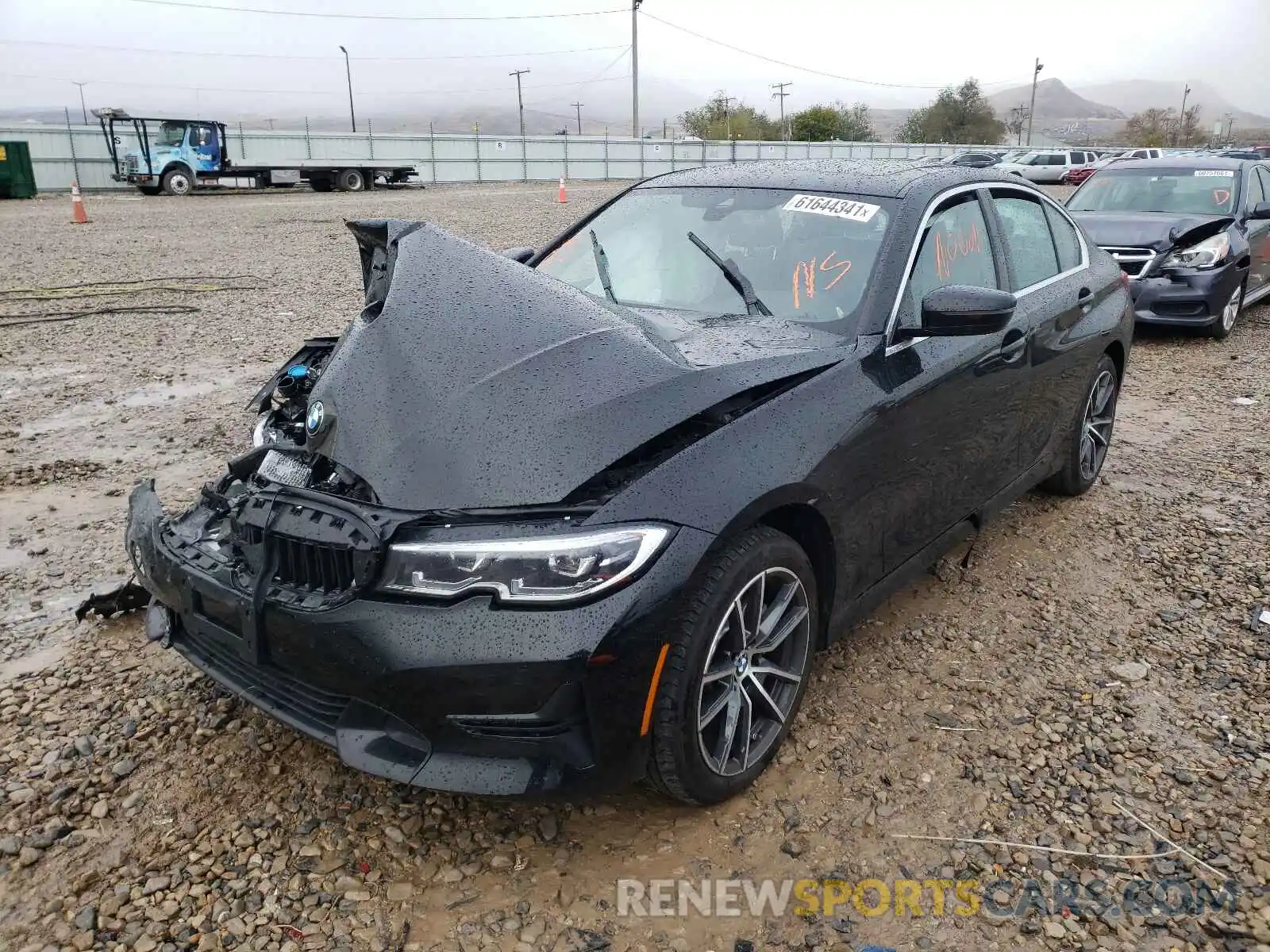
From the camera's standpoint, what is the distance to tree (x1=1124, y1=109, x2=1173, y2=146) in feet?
303

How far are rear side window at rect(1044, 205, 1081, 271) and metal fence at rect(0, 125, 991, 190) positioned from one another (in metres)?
31.9

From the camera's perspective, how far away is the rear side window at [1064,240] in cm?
449

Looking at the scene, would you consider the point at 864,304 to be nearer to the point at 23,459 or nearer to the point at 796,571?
the point at 796,571

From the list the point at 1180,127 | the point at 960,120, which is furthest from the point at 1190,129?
the point at 960,120

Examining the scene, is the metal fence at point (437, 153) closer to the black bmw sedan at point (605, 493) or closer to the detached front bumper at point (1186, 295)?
the detached front bumper at point (1186, 295)

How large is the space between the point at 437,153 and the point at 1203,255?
1452 inches

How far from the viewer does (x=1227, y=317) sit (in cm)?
900

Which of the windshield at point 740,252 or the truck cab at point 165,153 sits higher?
the truck cab at point 165,153

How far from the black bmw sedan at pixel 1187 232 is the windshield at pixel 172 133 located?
28651mm

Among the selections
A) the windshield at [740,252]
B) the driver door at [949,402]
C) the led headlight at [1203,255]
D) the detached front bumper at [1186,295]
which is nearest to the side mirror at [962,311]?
the driver door at [949,402]

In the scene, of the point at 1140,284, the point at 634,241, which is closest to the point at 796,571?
the point at 634,241

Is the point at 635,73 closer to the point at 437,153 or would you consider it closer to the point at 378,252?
the point at 437,153

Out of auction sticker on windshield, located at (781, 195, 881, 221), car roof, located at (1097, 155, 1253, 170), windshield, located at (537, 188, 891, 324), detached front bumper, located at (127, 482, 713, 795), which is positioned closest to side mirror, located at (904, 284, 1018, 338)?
windshield, located at (537, 188, 891, 324)

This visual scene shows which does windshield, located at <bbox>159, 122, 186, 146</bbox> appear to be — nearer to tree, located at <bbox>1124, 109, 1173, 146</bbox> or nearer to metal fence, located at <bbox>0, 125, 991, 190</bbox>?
metal fence, located at <bbox>0, 125, 991, 190</bbox>
